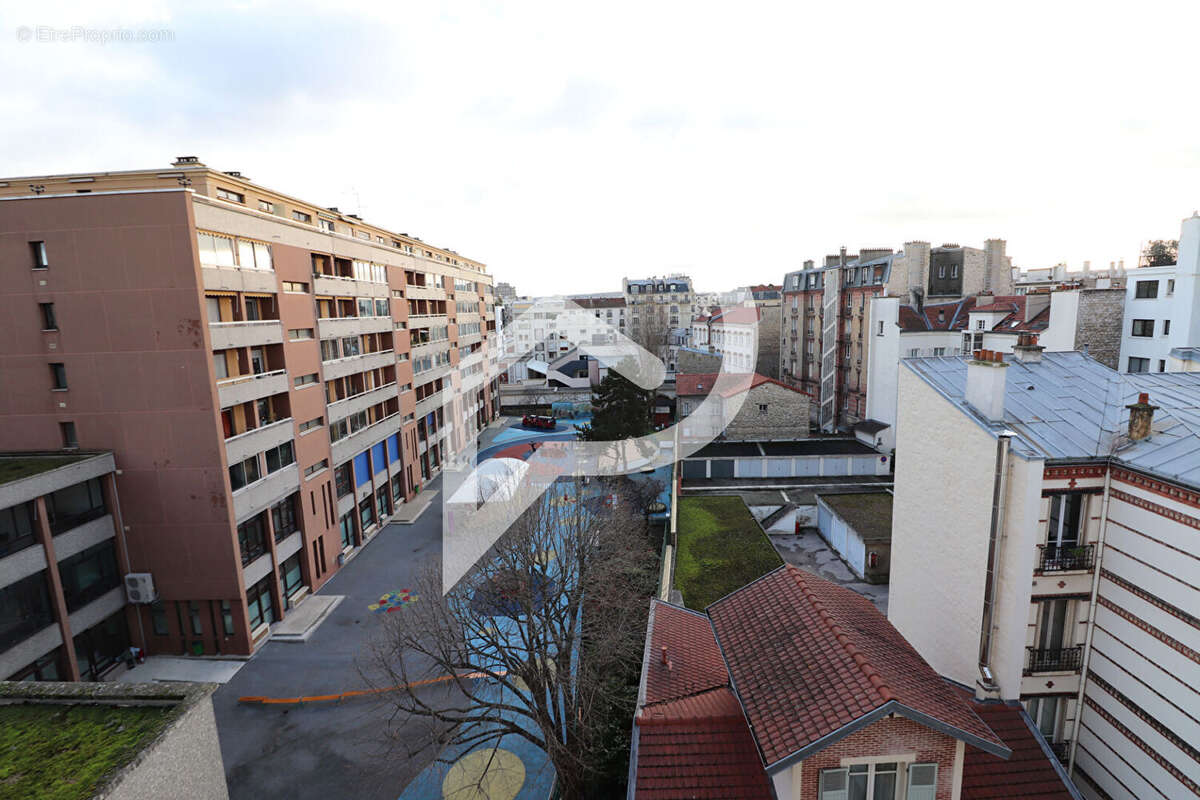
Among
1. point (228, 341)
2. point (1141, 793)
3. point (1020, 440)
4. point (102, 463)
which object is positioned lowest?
point (1141, 793)

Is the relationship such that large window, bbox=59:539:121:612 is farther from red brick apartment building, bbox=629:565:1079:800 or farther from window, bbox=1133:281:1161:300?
window, bbox=1133:281:1161:300

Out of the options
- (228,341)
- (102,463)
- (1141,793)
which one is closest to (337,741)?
(102,463)

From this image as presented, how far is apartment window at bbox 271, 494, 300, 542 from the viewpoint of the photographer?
2248 cm

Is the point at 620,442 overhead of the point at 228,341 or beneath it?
beneath

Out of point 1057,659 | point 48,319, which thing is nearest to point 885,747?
point 1057,659

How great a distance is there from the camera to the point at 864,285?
4306 cm

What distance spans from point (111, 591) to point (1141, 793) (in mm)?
27439

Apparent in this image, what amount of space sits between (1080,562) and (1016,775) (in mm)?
4326

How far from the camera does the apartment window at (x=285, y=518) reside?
22484 mm

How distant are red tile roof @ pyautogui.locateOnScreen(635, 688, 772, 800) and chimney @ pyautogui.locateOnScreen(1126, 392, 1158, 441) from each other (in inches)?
365

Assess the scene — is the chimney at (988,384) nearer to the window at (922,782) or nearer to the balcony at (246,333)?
the window at (922,782)

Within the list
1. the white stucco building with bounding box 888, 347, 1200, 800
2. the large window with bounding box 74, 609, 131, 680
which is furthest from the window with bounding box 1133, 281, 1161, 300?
the large window with bounding box 74, 609, 131, 680

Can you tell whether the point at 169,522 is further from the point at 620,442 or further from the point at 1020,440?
the point at 1020,440

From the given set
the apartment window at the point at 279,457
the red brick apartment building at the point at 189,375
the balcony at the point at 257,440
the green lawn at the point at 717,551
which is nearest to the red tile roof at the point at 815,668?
the green lawn at the point at 717,551
